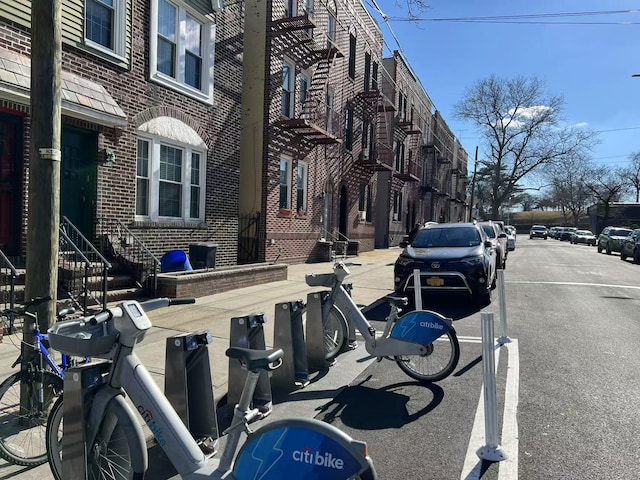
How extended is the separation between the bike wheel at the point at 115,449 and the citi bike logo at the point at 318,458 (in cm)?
90

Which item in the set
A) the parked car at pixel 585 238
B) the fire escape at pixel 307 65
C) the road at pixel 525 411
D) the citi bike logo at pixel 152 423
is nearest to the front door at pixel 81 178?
the road at pixel 525 411

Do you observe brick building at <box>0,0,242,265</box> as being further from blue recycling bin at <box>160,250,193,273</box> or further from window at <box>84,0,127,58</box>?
blue recycling bin at <box>160,250,193,273</box>

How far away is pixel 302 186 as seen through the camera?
17.3 meters

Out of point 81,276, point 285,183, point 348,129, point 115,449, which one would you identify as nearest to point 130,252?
point 81,276

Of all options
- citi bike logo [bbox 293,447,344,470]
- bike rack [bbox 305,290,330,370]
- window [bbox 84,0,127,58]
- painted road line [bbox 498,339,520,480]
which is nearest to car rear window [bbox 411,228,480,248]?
painted road line [bbox 498,339,520,480]

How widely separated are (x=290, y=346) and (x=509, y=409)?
218cm

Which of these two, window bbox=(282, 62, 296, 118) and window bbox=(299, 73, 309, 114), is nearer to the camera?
window bbox=(282, 62, 296, 118)

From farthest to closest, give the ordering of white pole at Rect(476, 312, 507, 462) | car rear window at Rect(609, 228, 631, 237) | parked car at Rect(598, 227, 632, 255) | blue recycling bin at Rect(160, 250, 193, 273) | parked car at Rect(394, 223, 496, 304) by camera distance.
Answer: car rear window at Rect(609, 228, 631, 237) → parked car at Rect(598, 227, 632, 255) → blue recycling bin at Rect(160, 250, 193, 273) → parked car at Rect(394, 223, 496, 304) → white pole at Rect(476, 312, 507, 462)

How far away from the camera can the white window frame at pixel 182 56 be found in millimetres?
10156

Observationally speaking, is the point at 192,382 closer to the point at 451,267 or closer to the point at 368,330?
the point at 368,330

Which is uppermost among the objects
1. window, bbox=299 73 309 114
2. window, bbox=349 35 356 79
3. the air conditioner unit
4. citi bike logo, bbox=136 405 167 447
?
window, bbox=349 35 356 79

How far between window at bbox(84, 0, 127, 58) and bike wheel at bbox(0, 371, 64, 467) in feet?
24.1

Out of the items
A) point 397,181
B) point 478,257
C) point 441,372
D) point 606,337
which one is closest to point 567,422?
point 441,372

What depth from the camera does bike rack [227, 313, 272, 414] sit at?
13.6ft
